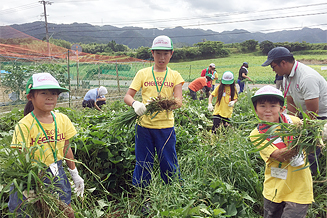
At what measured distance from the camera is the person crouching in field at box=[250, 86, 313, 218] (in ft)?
5.56

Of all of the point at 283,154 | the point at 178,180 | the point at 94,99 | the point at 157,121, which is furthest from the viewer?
the point at 94,99

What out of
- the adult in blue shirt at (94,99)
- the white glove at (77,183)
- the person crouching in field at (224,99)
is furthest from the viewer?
the adult in blue shirt at (94,99)

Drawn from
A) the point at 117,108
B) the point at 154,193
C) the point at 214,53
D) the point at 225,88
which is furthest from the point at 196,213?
the point at 214,53

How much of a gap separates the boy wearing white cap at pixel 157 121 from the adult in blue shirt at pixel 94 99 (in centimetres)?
439

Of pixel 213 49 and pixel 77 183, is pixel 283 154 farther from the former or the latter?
pixel 213 49

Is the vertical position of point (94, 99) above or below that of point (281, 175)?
below

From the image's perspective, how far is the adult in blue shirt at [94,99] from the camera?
6.72m

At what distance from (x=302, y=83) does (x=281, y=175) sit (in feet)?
4.10

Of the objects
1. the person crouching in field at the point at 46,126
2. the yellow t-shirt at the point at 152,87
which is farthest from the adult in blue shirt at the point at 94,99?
the person crouching in field at the point at 46,126

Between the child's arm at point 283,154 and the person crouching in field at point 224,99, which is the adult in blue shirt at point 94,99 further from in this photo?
the child's arm at point 283,154

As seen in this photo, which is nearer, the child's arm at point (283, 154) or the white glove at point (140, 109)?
the child's arm at point (283, 154)

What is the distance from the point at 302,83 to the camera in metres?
2.47

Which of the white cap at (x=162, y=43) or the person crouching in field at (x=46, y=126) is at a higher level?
the white cap at (x=162, y=43)

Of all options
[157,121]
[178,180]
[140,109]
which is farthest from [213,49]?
[178,180]
